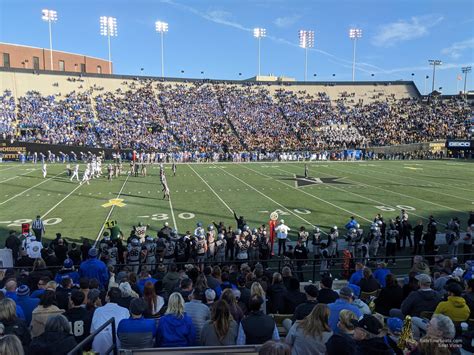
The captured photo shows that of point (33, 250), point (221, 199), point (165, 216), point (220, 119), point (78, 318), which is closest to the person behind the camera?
point (78, 318)

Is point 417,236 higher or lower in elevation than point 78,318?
lower

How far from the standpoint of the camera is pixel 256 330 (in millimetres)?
4641

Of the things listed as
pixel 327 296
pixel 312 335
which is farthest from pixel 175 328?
pixel 327 296

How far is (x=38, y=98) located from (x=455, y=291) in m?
62.1

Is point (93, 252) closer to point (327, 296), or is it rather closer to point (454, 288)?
point (327, 296)

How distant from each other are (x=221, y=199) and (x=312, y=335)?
20.0m

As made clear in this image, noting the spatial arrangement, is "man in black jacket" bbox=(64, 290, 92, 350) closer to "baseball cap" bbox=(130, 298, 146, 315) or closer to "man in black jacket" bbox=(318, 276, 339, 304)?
"baseball cap" bbox=(130, 298, 146, 315)

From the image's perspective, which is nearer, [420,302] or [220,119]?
[420,302]

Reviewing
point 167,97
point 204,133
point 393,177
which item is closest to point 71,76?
point 167,97

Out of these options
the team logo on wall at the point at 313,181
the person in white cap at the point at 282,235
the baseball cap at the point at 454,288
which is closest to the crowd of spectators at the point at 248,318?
the baseball cap at the point at 454,288

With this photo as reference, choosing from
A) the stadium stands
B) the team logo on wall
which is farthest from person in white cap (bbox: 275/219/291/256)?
the stadium stands

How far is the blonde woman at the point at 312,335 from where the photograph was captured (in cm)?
416

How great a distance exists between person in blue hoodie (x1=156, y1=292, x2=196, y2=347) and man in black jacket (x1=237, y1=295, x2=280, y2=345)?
24.3 inches

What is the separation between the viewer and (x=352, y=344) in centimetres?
372
